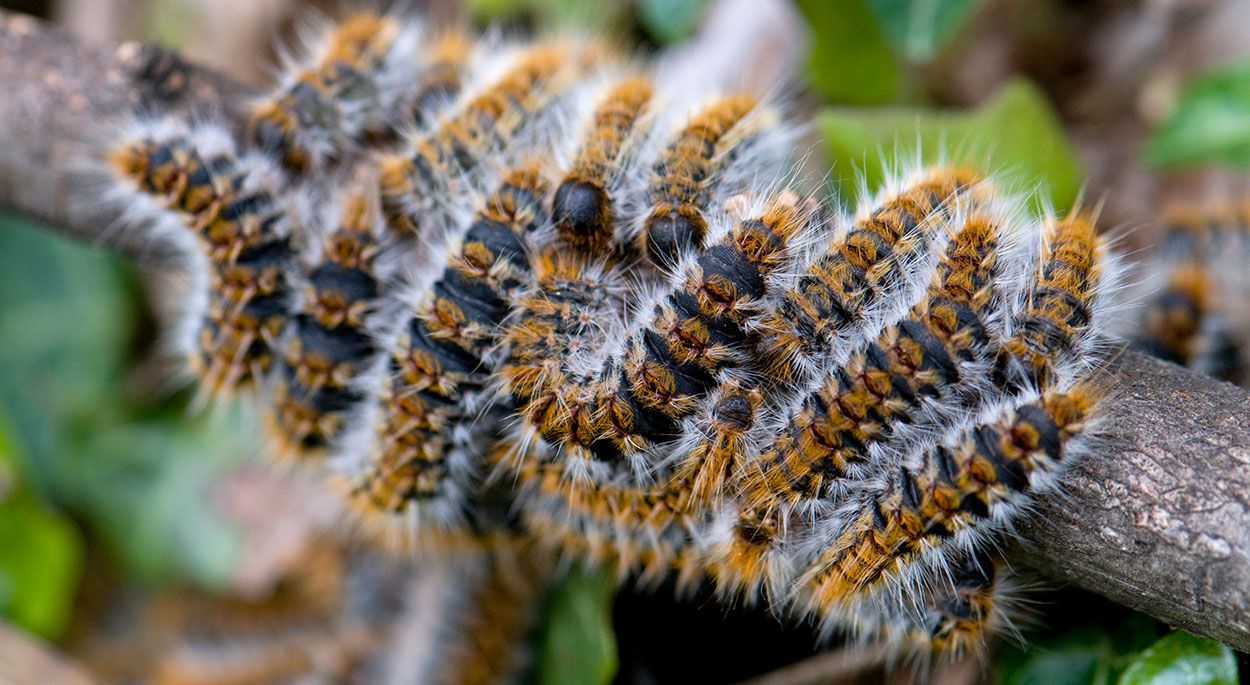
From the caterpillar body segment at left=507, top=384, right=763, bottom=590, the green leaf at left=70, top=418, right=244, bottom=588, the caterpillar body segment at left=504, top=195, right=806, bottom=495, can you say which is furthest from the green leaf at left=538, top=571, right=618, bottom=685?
the green leaf at left=70, top=418, right=244, bottom=588

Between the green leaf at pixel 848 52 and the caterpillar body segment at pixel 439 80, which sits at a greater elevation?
the green leaf at pixel 848 52

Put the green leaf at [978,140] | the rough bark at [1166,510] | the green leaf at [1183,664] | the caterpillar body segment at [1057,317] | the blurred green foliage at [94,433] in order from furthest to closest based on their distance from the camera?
Answer: the blurred green foliage at [94,433] < the green leaf at [978,140] < the green leaf at [1183,664] < the caterpillar body segment at [1057,317] < the rough bark at [1166,510]

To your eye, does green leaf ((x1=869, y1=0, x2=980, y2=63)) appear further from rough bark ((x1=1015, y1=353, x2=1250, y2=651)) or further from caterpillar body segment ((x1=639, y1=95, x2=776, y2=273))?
rough bark ((x1=1015, y1=353, x2=1250, y2=651))

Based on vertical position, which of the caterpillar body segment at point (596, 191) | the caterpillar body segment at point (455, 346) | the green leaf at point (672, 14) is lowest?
the caterpillar body segment at point (455, 346)

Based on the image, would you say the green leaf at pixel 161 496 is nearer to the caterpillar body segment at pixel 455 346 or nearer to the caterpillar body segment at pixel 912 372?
the caterpillar body segment at pixel 455 346

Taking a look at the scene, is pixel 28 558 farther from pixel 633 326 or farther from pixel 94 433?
pixel 633 326

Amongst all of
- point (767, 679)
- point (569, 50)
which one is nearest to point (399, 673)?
point (767, 679)

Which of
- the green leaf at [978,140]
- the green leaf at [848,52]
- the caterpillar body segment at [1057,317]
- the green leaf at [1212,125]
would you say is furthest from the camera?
the green leaf at [848,52]

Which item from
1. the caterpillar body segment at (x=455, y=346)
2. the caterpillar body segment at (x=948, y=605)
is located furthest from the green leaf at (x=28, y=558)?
the caterpillar body segment at (x=948, y=605)

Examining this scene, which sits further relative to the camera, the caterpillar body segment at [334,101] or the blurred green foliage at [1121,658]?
the caterpillar body segment at [334,101]

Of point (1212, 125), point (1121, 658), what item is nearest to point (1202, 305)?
point (1212, 125)
